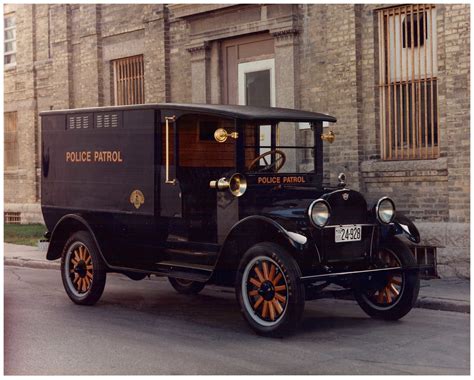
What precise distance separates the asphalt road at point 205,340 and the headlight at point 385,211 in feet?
3.54

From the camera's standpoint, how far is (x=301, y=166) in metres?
9.57

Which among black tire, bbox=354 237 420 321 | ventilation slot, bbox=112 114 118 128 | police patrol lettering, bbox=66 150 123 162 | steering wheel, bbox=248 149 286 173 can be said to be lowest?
black tire, bbox=354 237 420 321

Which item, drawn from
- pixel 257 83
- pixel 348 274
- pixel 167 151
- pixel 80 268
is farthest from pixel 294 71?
pixel 348 274

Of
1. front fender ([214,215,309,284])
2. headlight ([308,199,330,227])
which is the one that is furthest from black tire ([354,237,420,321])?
front fender ([214,215,309,284])

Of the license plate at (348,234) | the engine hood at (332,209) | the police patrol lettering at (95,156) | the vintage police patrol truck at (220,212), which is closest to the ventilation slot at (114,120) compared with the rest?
the vintage police patrol truck at (220,212)

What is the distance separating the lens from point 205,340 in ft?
26.3

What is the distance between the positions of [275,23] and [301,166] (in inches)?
209

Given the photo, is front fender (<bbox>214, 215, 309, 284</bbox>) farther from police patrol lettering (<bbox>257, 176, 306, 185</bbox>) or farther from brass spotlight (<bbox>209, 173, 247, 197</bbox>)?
police patrol lettering (<bbox>257, 176, 306, 185</bbox>)

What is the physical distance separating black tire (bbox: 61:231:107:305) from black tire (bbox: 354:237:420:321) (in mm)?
2985

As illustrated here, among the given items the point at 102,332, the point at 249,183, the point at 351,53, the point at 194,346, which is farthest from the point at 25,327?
the point at 351,53

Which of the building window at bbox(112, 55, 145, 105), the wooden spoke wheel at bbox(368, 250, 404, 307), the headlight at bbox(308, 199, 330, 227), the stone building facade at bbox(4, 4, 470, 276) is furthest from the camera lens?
the building window at bbox(112, 55, 145, 105)

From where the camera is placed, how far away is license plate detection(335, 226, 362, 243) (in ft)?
27.9

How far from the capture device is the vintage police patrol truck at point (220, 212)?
828cm

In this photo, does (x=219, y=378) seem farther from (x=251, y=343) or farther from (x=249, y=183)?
(x=249, y=183)
